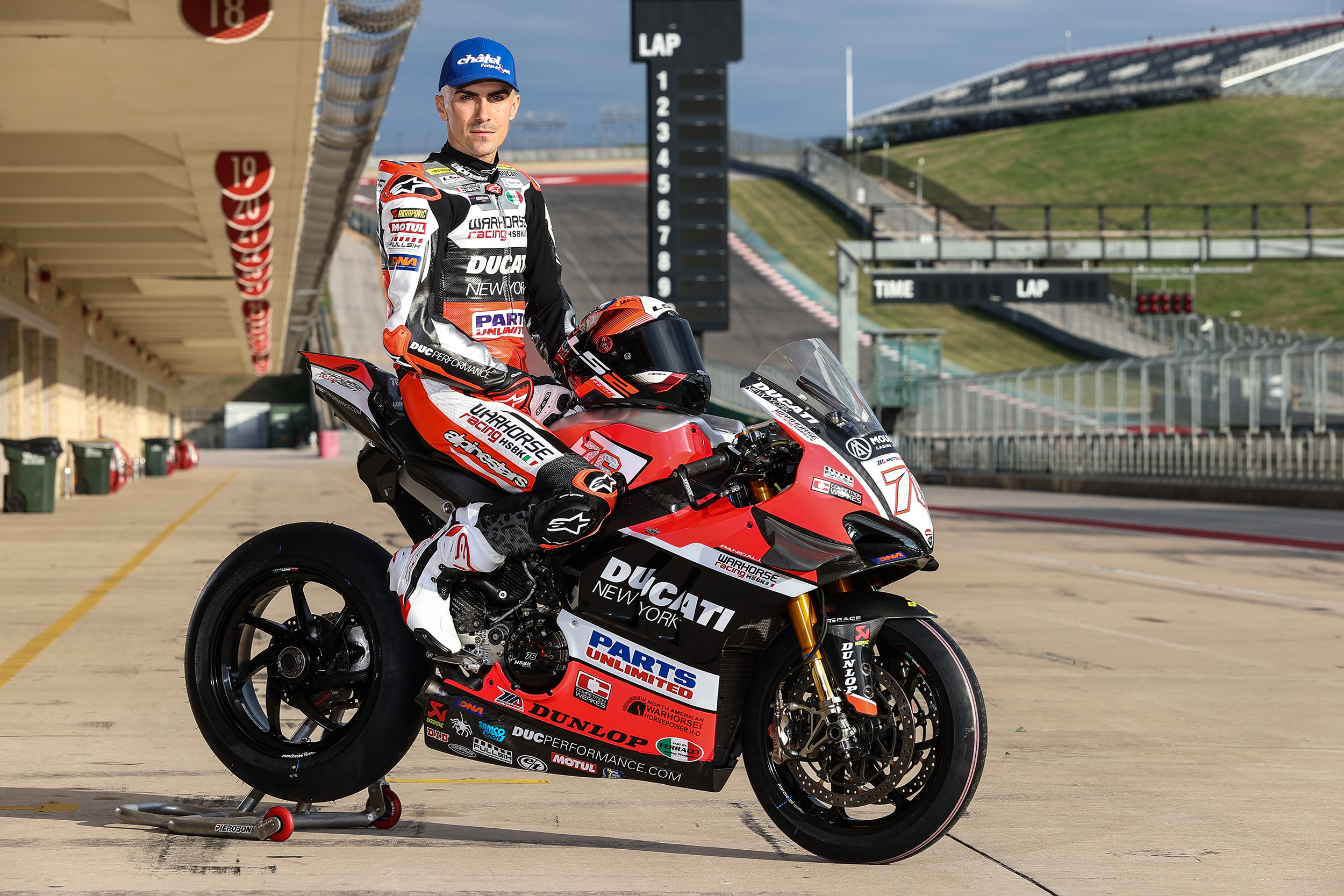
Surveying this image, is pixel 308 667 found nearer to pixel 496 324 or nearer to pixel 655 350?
pixel 496 324

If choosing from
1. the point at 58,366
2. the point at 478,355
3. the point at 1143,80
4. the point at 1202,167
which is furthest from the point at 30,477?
the point at 1143,80

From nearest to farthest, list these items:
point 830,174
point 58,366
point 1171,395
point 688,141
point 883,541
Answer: point 883,541 < point 1171,395 < point 58,366 < point 688,141 < point 830,174

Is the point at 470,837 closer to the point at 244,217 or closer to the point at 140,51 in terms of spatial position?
the point at 140,51

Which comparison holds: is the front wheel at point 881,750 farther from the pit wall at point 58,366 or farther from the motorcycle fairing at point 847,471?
the pit wall at point 58,366

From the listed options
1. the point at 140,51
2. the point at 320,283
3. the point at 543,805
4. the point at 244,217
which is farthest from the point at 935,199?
the point at 543,805

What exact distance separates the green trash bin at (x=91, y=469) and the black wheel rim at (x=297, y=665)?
25.2 m

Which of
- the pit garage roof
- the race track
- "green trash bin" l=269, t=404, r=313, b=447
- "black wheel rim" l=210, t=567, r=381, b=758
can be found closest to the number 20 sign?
the pit garage roof

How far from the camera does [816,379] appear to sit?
3.93 metres

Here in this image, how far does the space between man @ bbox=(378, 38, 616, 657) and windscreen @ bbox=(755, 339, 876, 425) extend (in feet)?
1.82

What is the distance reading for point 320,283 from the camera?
40.8m

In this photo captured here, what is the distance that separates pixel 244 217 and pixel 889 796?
58.9 ft

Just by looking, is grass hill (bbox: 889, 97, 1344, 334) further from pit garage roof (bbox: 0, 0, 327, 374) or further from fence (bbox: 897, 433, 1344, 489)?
pit garage roof (bbox: 0, 0, 327, 374)

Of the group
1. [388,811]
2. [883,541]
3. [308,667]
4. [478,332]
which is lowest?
[388,811]

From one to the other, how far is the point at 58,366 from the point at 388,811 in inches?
1158
